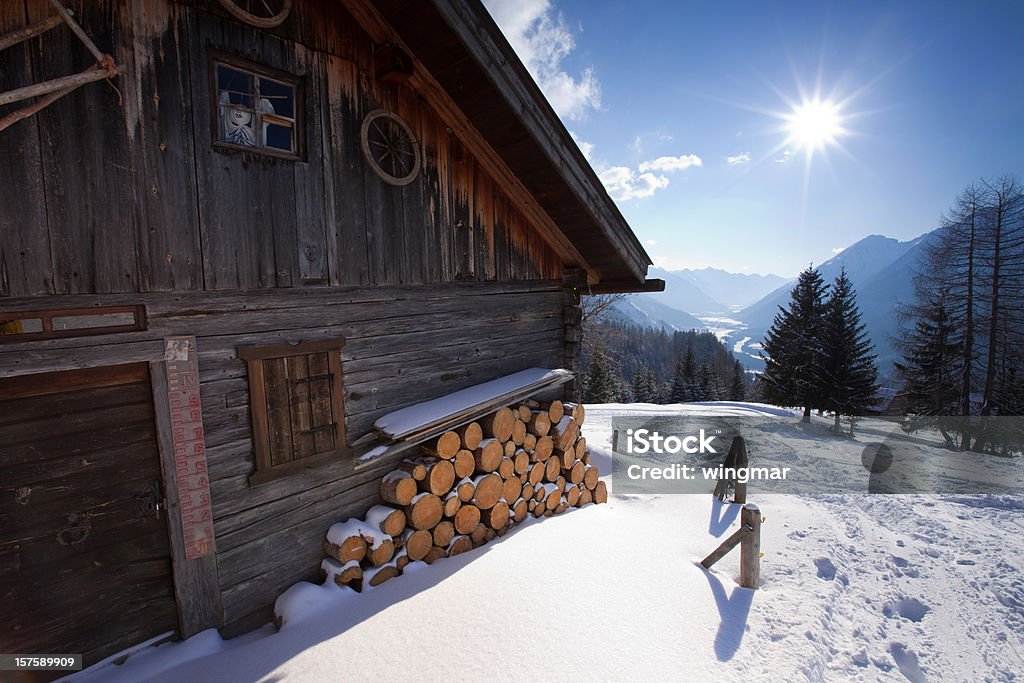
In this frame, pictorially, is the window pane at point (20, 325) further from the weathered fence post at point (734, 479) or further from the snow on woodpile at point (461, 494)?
the weathered fence post at point (734, 479)

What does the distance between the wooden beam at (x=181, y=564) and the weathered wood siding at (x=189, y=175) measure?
904mm

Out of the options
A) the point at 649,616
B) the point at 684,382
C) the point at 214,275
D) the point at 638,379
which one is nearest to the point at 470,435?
the point at 649,616

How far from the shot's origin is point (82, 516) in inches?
121

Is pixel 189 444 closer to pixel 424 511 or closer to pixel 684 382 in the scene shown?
pixel 424 511

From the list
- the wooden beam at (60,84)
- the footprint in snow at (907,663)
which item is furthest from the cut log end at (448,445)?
the footprint in snow at (907,663)

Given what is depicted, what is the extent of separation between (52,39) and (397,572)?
16.2ft

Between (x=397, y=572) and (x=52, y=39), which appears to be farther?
(x=397, y=572)

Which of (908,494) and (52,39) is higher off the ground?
(52,39)

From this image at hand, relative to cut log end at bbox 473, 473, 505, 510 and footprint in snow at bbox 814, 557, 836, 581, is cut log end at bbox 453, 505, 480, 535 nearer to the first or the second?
cut log end at bbox 473, 473, 505, 510

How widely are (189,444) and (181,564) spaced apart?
3.11ft

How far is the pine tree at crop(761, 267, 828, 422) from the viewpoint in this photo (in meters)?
23.9

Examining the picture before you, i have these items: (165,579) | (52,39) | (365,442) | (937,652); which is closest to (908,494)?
→ (937,652)

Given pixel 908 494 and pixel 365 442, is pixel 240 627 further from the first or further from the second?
pixel 908 494

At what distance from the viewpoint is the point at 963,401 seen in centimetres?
1670
